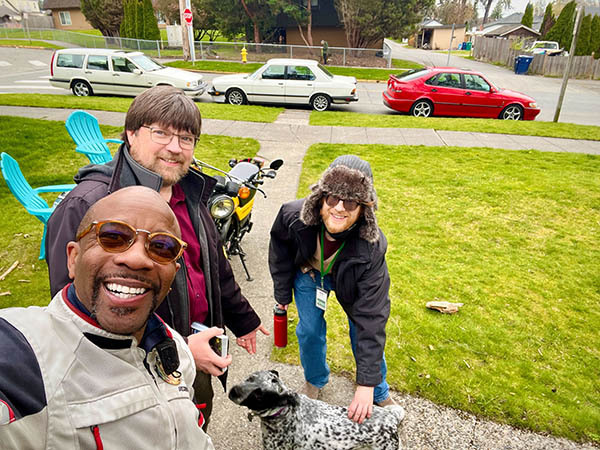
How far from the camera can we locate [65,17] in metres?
52.1

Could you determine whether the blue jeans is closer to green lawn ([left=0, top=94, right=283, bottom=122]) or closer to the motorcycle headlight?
the motorcycle headlight

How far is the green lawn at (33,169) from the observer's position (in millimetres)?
4152

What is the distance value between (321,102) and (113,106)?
6.48m

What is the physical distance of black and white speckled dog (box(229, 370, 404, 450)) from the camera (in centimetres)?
211

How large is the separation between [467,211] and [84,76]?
1284 cm

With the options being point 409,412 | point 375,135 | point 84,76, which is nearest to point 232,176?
point 409,412

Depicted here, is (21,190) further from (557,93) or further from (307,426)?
(557,93)

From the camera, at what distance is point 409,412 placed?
2.98 metres

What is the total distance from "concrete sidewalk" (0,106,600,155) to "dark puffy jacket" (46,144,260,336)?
7481 millimetres

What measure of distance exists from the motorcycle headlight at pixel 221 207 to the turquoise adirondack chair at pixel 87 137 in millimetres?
3096

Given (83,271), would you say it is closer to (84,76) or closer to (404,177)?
(404,177)

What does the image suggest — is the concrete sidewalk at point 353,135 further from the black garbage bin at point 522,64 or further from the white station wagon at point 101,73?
the black garbage bin at point 522,64

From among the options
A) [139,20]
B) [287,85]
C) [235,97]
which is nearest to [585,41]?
[287,85]

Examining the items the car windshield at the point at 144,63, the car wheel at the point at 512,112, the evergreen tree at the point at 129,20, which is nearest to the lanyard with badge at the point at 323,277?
the car wheel at the point at 512,112
